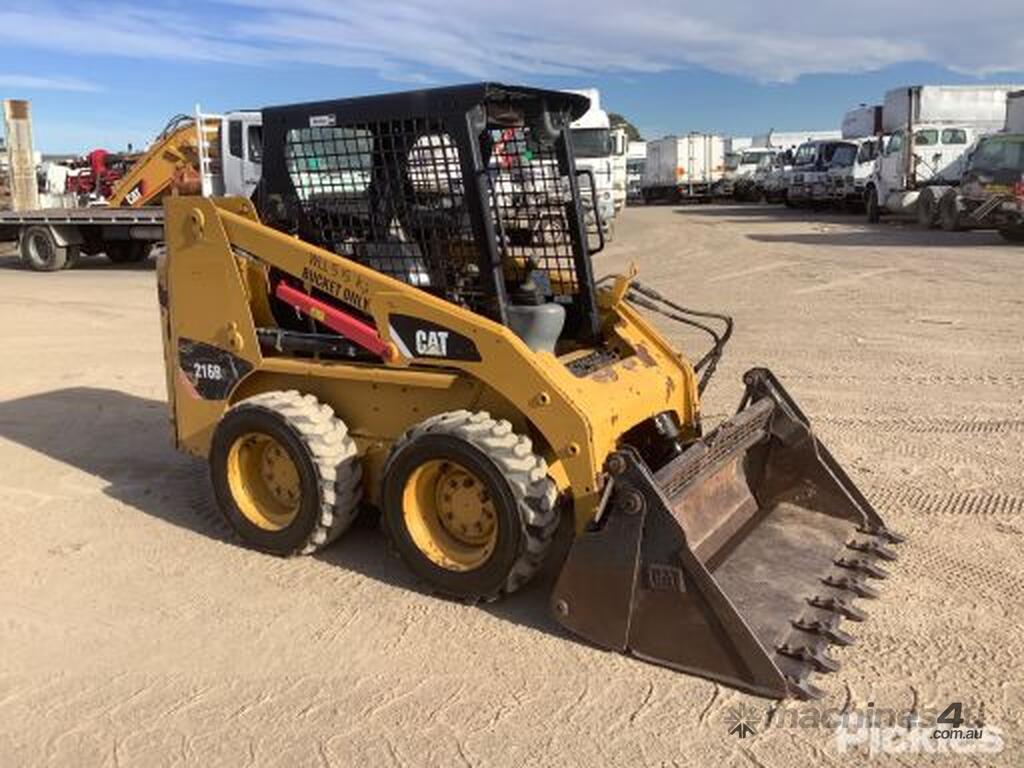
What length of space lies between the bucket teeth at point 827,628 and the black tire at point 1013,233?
53.4 feet

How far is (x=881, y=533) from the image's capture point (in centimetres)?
455

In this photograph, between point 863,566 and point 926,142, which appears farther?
point 926,142

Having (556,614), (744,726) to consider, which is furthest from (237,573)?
(744,726)

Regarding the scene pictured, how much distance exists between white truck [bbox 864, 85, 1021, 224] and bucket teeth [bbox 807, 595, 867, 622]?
19.4 metres

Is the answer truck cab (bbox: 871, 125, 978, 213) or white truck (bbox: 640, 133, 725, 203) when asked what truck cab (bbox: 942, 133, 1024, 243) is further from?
white truck (bbox: 640, 133, 725, 203)

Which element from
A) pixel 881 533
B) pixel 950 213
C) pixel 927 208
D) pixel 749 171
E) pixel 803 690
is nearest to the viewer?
pixel 803 690

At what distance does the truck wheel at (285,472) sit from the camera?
4.36m

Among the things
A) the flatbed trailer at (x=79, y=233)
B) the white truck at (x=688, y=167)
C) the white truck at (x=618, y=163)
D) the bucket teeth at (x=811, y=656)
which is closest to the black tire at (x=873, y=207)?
the white truck at (x=618, y=163)

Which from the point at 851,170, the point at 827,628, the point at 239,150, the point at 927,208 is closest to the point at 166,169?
the point at 239,150

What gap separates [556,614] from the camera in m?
3.74

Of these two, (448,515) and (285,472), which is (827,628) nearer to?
(448,515)

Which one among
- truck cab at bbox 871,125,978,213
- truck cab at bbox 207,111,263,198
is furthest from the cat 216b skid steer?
truck cab at bbox 871,125,978,213

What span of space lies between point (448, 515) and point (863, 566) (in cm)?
174

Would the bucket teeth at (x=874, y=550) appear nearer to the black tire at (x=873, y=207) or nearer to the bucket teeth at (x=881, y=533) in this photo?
the bucket teeth at (x=881, y=533)
